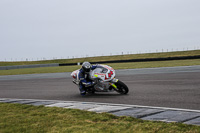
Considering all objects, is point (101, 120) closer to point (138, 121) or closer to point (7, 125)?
point (138, 121)

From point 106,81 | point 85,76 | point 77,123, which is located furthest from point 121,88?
point 77,123

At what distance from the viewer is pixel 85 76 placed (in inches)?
401

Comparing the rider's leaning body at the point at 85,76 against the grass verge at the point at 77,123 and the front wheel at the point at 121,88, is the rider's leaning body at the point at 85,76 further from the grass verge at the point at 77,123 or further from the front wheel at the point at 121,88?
the grass verge at the point at 77,123

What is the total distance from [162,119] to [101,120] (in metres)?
1.29

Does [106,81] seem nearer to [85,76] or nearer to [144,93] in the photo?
[85,76]

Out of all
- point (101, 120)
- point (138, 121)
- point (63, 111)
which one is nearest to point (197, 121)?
point (138, 121)

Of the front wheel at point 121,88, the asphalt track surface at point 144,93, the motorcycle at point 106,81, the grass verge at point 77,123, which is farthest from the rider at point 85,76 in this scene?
the grass verge at point 77,123

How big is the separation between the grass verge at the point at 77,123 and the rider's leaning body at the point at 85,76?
10.8 ft

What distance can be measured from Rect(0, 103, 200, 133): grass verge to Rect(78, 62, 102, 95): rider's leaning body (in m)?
3.29

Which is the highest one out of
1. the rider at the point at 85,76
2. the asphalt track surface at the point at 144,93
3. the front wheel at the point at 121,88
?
the rider at the point at 85,76

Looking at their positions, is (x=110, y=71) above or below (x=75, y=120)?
above

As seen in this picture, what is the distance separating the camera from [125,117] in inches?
219

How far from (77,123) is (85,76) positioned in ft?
16.2

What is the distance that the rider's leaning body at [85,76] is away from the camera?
10.0m
